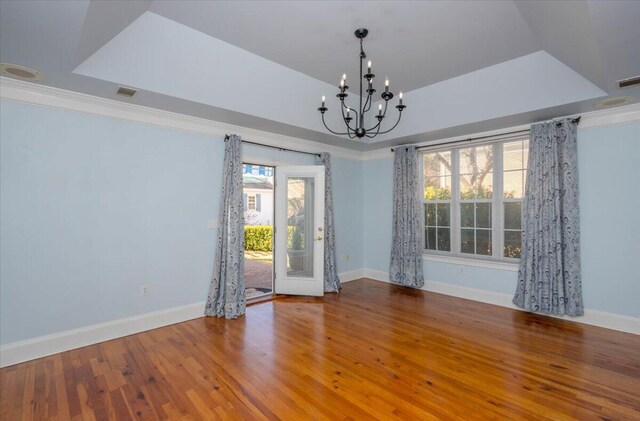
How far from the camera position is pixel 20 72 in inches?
105

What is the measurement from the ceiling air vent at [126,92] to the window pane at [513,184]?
5.00 metres

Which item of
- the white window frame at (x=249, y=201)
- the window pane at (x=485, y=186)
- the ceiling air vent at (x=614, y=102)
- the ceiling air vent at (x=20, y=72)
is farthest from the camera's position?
the white window frame at (x=249, y=201)

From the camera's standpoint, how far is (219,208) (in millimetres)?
4234

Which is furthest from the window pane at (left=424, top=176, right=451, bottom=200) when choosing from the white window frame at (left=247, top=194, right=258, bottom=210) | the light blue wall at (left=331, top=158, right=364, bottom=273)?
the white window frame at (left=247, top=194, right=258, bottom=210)

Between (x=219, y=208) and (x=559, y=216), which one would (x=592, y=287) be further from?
(x=219, y=208)

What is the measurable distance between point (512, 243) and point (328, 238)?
113 inches

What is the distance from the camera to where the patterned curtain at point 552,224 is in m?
3.80

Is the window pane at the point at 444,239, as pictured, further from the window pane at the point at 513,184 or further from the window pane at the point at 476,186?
the window pane at the point at 513,184

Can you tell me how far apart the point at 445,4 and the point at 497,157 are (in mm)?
2708

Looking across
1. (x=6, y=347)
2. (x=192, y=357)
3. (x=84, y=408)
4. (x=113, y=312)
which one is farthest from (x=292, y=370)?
(x=6, y=347)

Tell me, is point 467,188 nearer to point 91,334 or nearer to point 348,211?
point 348,211

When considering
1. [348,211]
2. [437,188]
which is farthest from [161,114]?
[437,188]

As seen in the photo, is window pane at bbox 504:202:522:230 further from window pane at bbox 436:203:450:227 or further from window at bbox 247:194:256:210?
window at bbox 247:194:256:210

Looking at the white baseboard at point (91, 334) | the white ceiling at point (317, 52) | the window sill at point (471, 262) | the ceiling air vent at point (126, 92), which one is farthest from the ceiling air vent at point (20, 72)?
the window sill at point (471, 262)
